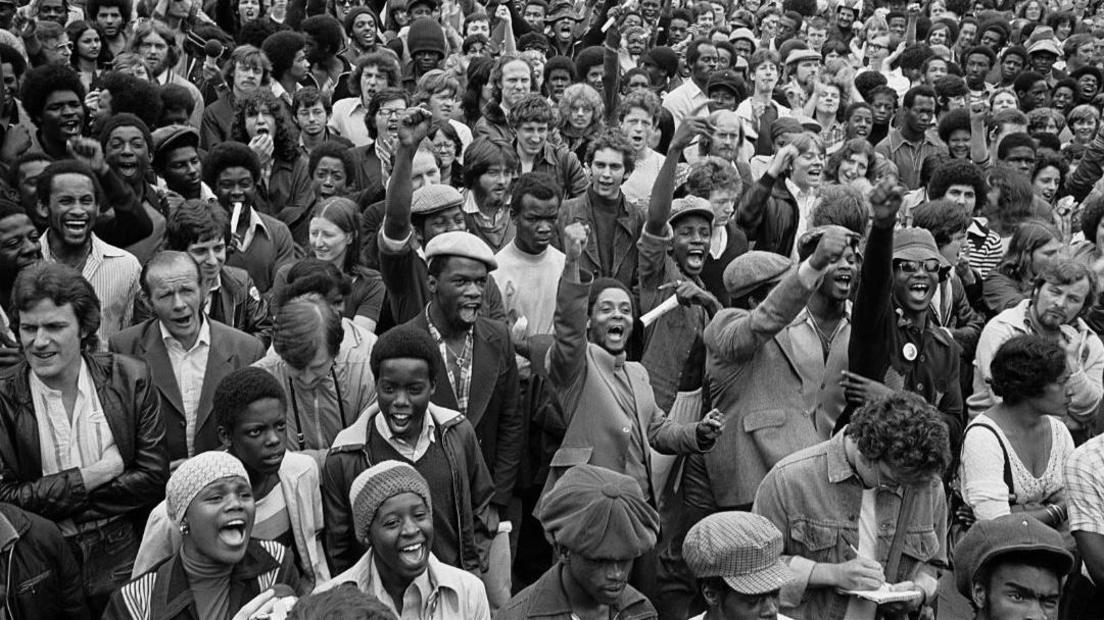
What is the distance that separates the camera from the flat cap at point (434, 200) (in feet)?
24.5

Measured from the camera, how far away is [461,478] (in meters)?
5.71

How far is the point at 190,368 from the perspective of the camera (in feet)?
20.5

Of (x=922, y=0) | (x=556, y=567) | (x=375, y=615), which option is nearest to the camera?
(x=375, y=615)

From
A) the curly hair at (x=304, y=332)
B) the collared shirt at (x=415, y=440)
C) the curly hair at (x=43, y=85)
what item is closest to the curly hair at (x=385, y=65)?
the curly hair at (x=43, y=85)

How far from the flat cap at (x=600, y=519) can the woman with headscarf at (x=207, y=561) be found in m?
1.00

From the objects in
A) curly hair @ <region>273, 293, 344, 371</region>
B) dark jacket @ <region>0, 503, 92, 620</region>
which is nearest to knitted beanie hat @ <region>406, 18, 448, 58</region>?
curly hair @ <region>273, 293, 344, 371</region>

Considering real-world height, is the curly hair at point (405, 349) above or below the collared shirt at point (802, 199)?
below

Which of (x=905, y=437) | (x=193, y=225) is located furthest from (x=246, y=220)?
(x=905, y=437)

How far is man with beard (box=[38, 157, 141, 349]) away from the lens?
6.88 metres

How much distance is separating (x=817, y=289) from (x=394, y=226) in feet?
6.64

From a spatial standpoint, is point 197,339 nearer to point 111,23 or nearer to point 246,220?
point 246,220

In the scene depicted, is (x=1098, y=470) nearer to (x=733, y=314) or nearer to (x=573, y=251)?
(x=733, y=314)

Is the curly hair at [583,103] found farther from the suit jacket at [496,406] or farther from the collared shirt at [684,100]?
the suit jacket at [496,406]

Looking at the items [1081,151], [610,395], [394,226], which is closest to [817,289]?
[610,395]
